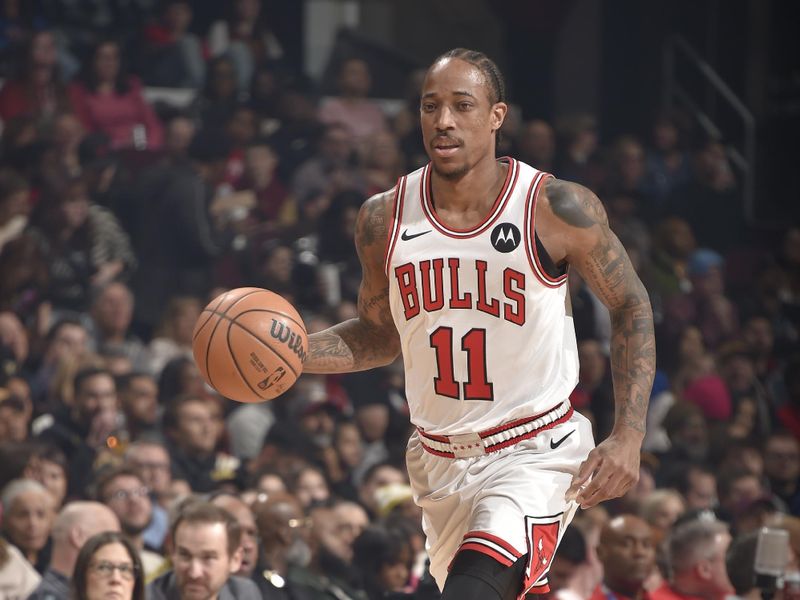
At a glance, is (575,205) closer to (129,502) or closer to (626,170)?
(129,502)

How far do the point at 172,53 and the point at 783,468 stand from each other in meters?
6.04

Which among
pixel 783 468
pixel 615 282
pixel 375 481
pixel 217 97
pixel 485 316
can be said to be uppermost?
pixel 217 97

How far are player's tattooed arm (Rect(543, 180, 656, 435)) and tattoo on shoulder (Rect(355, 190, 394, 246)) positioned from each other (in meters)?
0.54

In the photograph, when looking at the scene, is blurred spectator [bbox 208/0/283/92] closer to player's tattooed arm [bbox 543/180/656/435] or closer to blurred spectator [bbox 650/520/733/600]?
blurred spectator [bbox 650/520/733/600]

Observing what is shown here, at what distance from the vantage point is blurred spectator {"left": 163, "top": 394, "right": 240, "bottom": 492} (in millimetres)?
8141

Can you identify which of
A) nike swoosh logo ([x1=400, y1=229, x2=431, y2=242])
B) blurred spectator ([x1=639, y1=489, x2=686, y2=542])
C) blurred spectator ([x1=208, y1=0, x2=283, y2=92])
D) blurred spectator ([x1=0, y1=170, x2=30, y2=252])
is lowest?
blurred spectator ([x1=639, y1=489, x2=686, y2=542])

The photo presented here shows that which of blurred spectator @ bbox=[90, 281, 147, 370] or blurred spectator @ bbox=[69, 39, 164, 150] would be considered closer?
blurred spectator @ bbox=[90, 281, 147, 370]

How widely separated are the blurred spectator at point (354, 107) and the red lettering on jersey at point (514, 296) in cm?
797

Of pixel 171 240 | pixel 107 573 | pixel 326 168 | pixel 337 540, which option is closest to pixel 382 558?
pixel 337 540

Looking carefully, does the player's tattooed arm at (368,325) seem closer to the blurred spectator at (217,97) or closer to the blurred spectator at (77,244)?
the blurred spectator at (77,244)

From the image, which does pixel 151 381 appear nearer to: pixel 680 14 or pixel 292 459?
pixel 292 459

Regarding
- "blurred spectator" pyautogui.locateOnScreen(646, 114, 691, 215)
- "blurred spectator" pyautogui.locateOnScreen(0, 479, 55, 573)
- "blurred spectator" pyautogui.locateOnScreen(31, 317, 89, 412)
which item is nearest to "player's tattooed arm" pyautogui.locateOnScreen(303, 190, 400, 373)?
"blurred spectator" pyautogui.locateOnScreen(0, 479, 55, 573)

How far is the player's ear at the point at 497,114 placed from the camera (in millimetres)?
4582

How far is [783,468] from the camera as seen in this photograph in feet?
31.4
